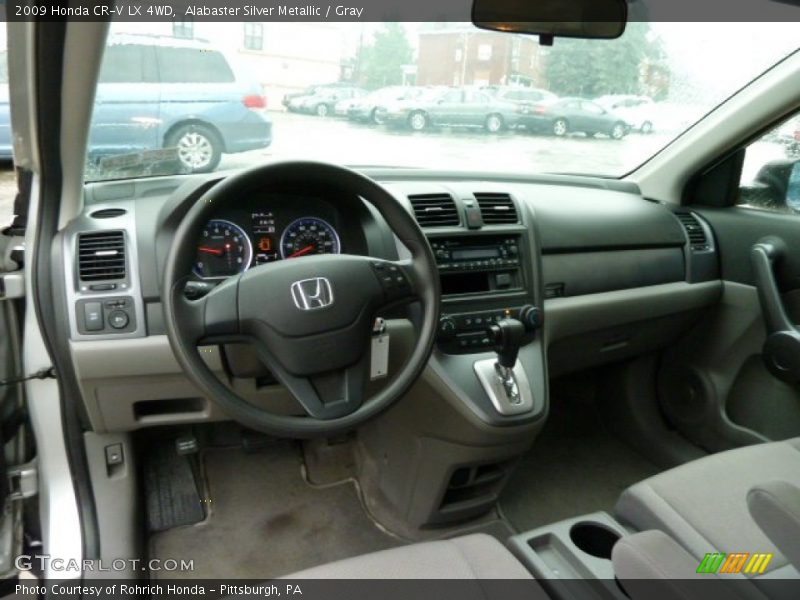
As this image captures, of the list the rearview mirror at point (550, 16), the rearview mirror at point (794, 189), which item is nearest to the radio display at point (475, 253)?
the rearview mirror at point (550, 16)

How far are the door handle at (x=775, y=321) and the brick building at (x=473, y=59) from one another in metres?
→ 1.08

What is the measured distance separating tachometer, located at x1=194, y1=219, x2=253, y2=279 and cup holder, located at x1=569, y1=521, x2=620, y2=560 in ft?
3.53

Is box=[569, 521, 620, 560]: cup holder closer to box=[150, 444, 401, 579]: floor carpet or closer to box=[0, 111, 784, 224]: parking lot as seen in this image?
box=[150, 444, 401, 579]: floor carpet

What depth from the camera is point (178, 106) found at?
1.88 m

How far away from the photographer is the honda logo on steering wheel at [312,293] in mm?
1309

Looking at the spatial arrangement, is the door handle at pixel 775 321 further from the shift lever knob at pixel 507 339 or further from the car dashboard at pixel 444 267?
the shift lever knob at pixel 507 339

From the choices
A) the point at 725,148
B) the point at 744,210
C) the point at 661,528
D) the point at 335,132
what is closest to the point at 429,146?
the point at 335,132

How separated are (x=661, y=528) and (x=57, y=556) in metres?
1.59

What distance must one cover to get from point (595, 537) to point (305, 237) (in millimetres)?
1074

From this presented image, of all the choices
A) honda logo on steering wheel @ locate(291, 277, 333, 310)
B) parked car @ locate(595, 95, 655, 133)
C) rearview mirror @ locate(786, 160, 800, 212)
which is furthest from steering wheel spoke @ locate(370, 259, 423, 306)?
rearview mirror @ locate(786, 160, 800, 212)

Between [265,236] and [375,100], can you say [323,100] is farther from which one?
[265,236]

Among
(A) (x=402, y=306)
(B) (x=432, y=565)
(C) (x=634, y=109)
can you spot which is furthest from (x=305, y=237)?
(C) (x=634, y=109)

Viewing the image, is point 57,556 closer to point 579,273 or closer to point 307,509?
point 307,509

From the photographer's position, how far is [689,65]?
7.88 ft
